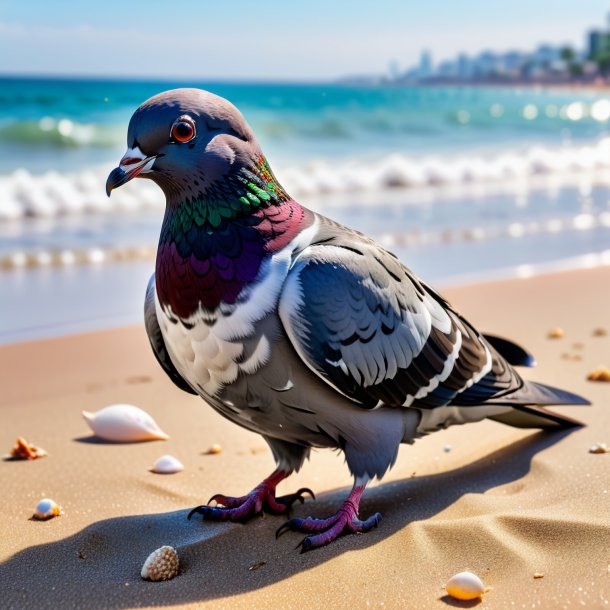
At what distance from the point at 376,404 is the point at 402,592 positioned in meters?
0.57

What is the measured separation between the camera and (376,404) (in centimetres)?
289

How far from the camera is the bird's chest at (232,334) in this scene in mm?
2676

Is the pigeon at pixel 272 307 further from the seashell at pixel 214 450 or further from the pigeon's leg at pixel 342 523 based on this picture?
the seashell at pixel 214 450

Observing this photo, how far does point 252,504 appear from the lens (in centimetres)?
314

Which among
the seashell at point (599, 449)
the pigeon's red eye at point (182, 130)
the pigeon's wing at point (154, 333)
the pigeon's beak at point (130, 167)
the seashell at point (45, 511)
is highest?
the pigeon's red eye at point (182, 130)

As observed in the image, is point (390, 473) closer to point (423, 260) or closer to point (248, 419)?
point (248, 419)

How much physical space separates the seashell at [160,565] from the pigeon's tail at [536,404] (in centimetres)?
118

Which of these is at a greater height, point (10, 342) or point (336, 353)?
point (336, 353)

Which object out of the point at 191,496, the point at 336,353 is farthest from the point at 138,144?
the point at 191,496

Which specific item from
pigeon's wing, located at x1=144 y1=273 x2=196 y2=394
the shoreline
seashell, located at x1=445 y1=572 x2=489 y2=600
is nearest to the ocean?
the shoreline

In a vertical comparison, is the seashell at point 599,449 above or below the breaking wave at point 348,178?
above

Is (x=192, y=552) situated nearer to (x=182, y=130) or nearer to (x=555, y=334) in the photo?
(x=182, y=130)

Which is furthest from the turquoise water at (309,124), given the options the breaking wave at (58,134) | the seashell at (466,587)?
the seashell at (466,587)

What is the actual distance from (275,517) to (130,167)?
1.25m
